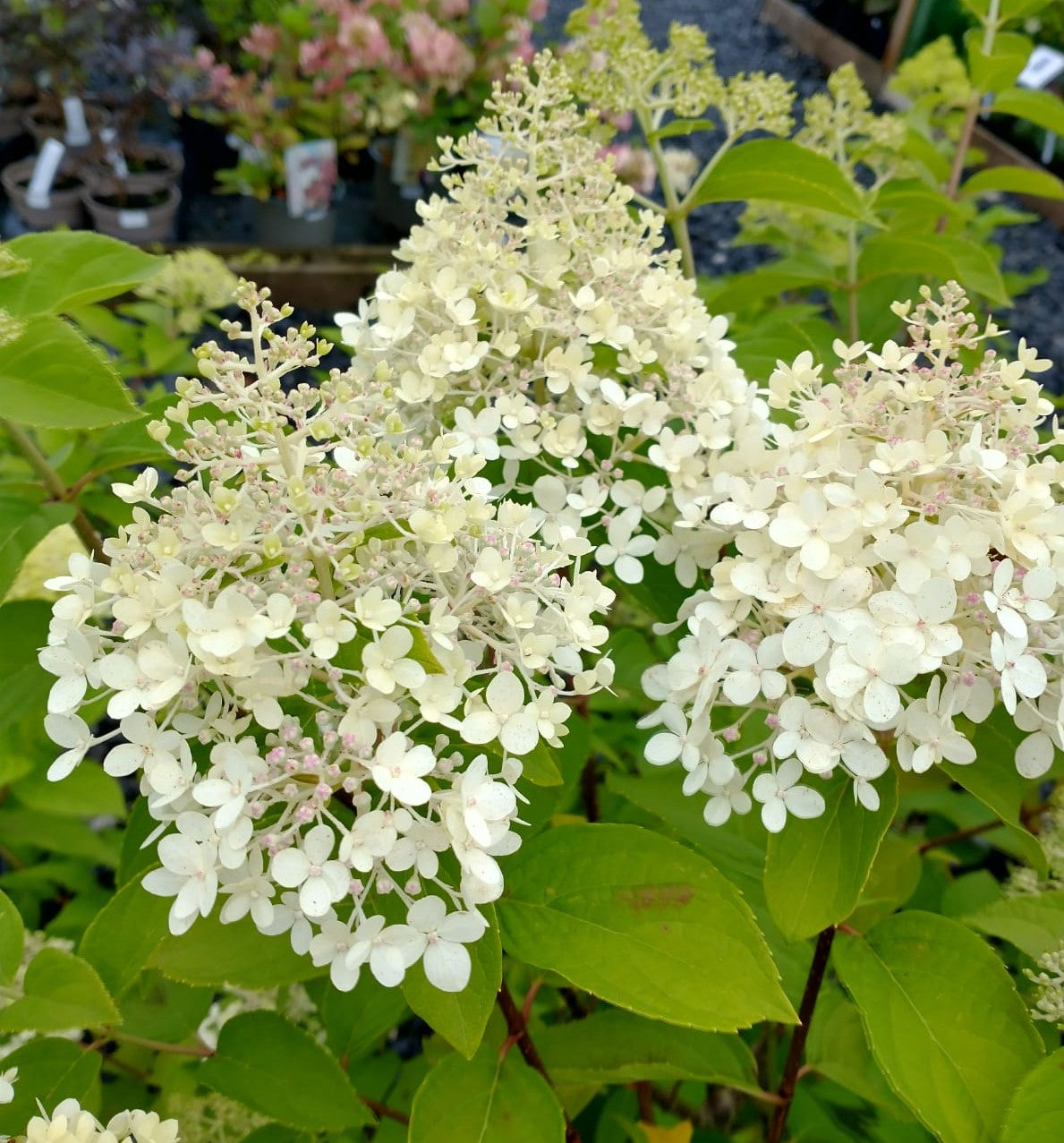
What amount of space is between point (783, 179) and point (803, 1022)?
879 millimetres

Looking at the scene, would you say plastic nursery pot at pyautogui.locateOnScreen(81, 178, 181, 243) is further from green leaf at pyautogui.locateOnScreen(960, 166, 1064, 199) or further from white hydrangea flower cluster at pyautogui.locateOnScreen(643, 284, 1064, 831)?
white hydrangea flower cluster at pyautogui.locateOnScreen(643, 284, 1064, 831)

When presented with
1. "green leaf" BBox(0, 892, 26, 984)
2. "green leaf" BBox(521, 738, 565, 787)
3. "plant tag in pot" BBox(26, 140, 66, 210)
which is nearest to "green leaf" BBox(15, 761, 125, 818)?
"green leaf" BBox(0, 892, 26, 984)

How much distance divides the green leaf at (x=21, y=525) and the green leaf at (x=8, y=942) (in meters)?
0.29

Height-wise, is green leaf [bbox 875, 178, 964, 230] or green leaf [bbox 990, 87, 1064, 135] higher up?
green leaf [bbox 990, 87, 1064, 135]

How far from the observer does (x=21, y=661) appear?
96cm

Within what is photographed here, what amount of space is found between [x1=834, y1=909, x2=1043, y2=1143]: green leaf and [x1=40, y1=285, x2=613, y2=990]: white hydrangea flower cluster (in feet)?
1.20

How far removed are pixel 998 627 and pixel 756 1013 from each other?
0.31m

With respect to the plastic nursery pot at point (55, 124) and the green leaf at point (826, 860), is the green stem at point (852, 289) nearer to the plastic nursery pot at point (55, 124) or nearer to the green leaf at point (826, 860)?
the green leaf at point (826, 860)

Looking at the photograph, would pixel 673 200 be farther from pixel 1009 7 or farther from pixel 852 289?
pixel 1009 7

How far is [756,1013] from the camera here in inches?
25.5

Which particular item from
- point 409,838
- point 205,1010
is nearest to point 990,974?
point 409,838

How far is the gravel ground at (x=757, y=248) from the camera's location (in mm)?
3859

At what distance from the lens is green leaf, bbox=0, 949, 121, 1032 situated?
0.69m

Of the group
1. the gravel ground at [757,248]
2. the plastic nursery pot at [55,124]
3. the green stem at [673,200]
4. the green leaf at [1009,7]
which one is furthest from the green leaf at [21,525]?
the plastic nursery pot at [55,124]
